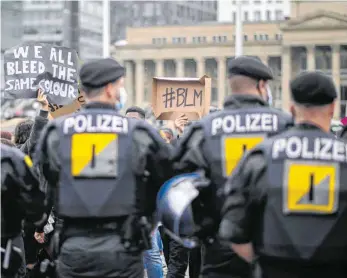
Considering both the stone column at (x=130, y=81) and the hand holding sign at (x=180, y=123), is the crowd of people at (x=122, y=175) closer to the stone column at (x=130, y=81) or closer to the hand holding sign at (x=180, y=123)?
the hand holding sign at (x=180, y=123)

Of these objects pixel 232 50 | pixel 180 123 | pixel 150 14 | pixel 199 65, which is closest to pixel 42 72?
pixel 180 123

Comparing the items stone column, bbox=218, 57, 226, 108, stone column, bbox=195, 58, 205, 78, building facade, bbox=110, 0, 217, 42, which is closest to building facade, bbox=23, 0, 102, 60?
building facade, bbox=110, 0, 217, 42

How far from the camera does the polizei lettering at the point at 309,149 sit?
15.9 ft

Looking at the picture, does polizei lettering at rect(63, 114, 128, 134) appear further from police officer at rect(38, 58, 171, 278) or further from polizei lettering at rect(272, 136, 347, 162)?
polizei lettering at rect(272, 136, 347, 162)

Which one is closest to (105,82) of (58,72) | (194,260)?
(194,260)

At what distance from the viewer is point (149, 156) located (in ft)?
18.8

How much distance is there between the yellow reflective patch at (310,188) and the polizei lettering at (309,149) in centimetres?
4

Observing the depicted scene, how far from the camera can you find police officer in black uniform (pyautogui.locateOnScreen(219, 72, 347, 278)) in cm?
480

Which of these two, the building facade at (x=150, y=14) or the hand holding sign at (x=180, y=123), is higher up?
the building facade at (x=150, y=14)

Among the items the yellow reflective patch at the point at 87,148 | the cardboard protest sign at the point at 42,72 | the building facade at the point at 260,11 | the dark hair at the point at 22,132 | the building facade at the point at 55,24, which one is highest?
the building facade at the point at 260,11

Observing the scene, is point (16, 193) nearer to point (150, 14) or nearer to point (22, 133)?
point (22, 133)

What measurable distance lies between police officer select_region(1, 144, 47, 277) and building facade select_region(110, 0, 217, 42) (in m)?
135

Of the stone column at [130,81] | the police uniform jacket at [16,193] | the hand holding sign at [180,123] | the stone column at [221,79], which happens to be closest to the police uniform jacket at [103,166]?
the police uniform jacket at [16,193]

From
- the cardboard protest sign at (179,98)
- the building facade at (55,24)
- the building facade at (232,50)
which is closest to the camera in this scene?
the cardboard protest sign at (179,98)
